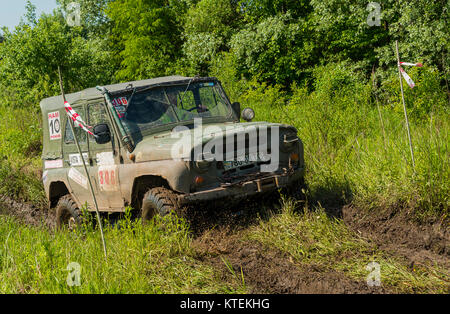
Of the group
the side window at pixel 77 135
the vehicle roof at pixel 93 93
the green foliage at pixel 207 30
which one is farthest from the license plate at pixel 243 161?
the green foliage at pixel 207 30

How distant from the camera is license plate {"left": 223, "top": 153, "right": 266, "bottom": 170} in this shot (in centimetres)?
513

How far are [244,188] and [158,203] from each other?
3.16 feet

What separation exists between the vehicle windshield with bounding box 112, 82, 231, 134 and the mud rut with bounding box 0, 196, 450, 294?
138cm

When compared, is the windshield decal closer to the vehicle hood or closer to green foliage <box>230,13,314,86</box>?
the vehicle hood

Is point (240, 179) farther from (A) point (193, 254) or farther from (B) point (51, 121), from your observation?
(B) point (51, 121)

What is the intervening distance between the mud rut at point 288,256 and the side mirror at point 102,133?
1.40 m

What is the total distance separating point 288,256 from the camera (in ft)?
15.4

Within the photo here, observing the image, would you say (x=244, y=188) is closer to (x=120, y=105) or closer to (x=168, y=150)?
(x=168, y=150)

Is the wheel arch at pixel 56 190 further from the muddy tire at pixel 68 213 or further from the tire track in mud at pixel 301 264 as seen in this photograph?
the tire track in mud at pixel 301 264

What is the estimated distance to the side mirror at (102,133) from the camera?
5.36 metres

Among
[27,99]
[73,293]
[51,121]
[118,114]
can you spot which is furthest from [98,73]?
[73,293]

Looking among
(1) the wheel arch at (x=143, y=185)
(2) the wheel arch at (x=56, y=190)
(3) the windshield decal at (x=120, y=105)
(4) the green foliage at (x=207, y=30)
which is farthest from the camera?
(4) the green foliage at (x=207, y=30)

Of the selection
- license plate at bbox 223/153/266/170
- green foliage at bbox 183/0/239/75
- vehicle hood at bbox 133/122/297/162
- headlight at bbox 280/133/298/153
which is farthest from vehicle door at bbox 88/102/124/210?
green foliage at bbox 183/0/239/75

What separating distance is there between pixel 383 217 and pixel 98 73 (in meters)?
24.4
